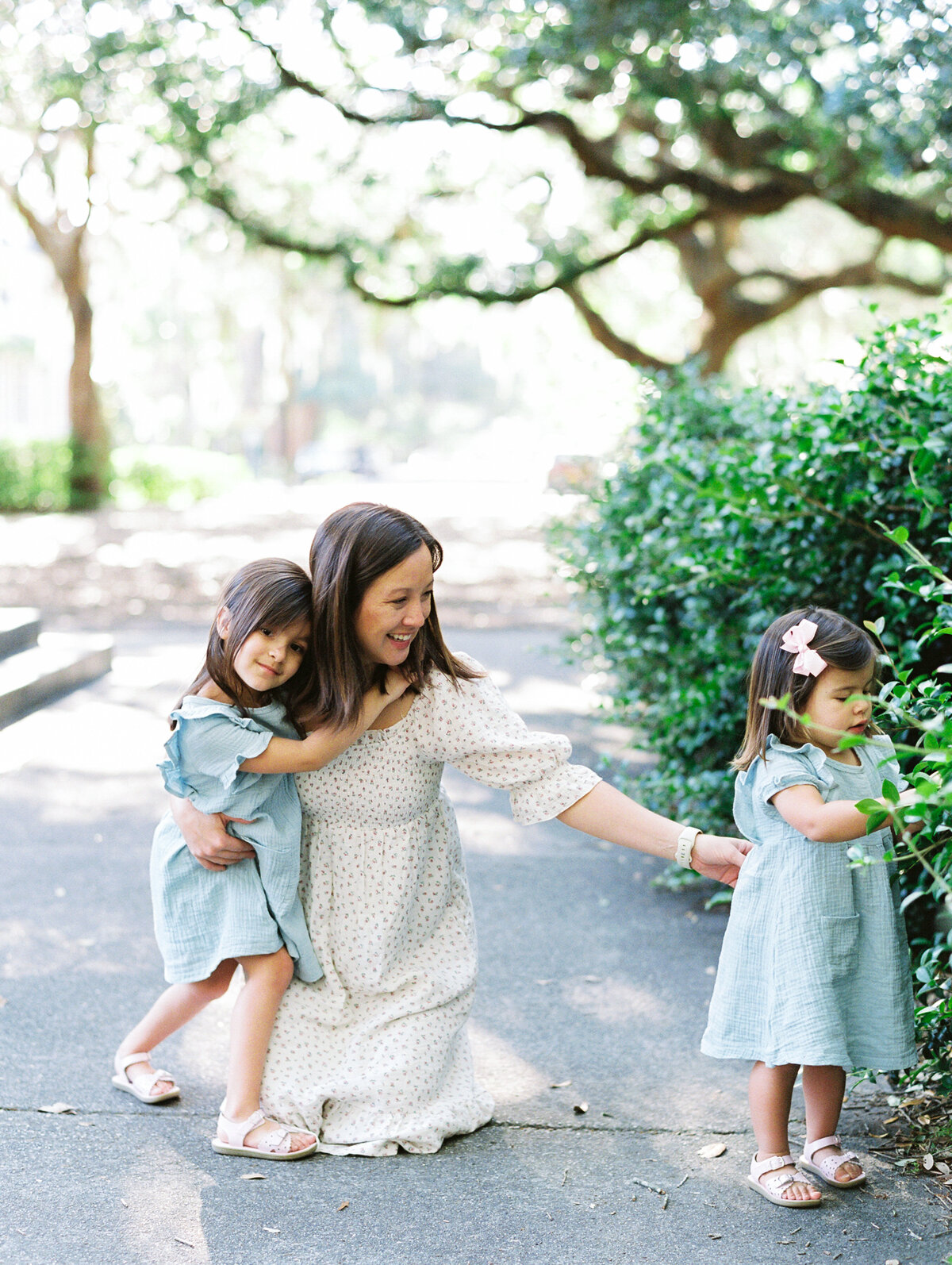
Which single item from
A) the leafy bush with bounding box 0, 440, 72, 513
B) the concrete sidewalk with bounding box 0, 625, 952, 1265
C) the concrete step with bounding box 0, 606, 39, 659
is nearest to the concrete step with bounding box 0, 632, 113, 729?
the concrete step with bounding box 0, 606, 39, 659

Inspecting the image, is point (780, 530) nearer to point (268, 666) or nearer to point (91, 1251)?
point (268, 666)

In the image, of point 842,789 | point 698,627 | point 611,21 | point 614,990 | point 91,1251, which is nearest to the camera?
point 91,1251

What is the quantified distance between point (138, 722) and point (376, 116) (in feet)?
25.2

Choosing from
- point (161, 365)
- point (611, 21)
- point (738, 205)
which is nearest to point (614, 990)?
point (611, 21)

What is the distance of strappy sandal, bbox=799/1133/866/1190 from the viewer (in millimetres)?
2754

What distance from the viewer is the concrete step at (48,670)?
295 inches

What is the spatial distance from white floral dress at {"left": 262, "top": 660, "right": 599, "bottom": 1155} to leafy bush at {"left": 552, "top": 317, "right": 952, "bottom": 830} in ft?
3.39

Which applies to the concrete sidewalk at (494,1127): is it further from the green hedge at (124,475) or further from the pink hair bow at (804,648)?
the green hedge at (124,475)

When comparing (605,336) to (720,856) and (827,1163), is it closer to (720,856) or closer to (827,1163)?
(720,856)

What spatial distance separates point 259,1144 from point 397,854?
0.73 m

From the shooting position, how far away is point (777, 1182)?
2729 mm

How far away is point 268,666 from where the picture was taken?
9.44 ft

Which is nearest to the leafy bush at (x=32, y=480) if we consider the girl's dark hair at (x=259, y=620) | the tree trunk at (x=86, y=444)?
the tree trunk at (x=86, y=444)

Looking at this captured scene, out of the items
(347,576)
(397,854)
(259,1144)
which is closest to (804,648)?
(347,576)
